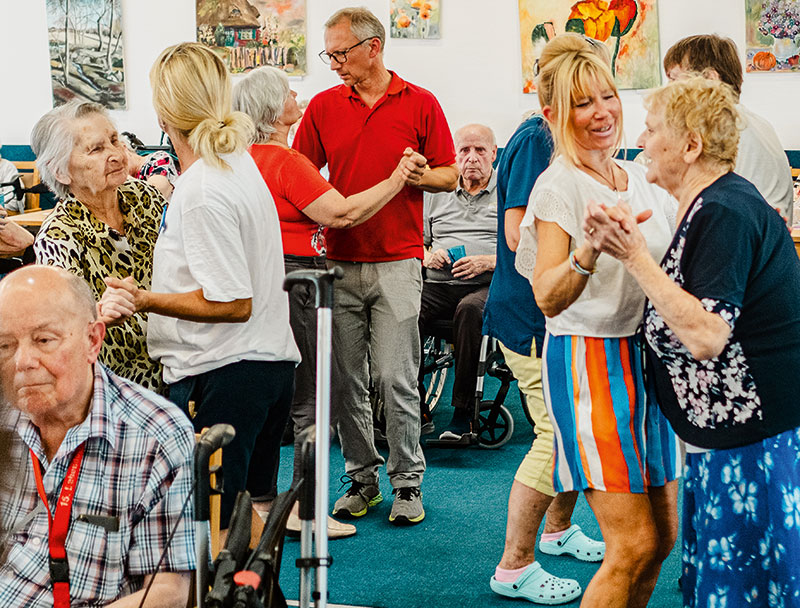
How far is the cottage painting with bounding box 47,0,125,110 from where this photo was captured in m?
7.91

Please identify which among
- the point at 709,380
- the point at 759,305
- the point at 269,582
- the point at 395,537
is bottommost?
the point at 395,537

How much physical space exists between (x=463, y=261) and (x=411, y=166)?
1525mm

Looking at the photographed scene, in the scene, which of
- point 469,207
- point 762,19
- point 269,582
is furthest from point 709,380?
point 762,19

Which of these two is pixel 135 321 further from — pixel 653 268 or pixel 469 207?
pixel 469 207

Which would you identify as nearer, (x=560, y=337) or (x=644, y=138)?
(x=644, y=138)

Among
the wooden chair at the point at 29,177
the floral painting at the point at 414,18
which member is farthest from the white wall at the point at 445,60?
the wooden chair at the point at 29,177

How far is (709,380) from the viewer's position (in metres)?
1.88

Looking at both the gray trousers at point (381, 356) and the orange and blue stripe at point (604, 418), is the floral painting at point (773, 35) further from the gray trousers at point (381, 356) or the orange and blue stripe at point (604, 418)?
the orange and blue stripe at point (604, 418)

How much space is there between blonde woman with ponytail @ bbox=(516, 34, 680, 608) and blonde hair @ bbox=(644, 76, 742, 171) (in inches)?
8.4

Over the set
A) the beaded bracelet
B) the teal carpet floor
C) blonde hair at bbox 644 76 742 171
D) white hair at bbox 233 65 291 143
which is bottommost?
the teal carpet floor

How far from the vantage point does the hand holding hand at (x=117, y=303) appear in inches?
83.9

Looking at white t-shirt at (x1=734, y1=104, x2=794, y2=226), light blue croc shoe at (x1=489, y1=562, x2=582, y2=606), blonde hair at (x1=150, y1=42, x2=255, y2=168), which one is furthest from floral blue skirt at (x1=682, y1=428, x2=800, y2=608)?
white t-shirt at (x1=734, y1=104, x2=794, y2=226)

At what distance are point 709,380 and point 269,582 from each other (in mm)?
912

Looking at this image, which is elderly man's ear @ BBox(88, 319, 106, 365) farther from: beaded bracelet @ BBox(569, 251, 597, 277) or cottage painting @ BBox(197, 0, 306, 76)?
cottage painting @ BBox(197, 0, 306, 76)
